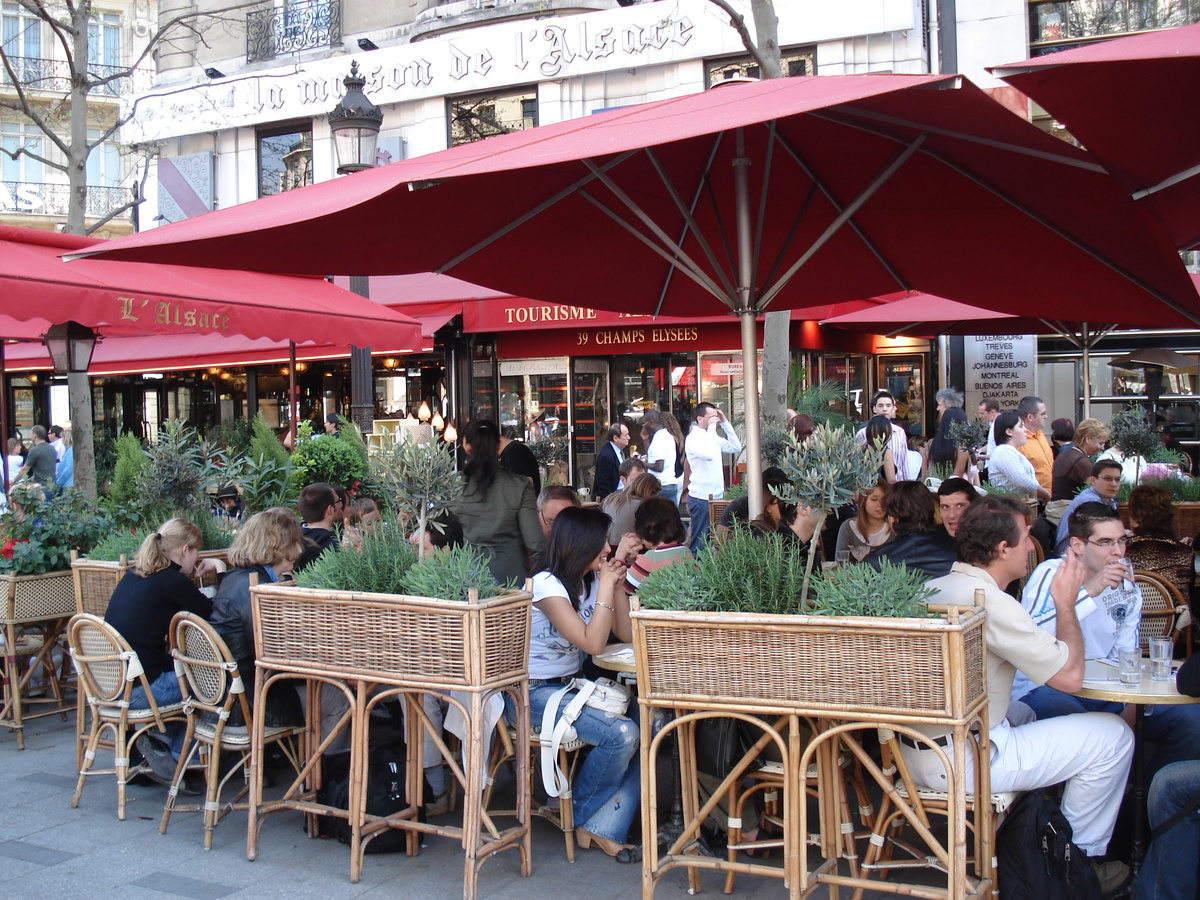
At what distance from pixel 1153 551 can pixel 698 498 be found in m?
4.94

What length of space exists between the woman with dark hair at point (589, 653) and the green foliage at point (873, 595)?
0.98 metres

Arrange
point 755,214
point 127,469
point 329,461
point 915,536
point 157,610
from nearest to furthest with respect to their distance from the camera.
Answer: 1. point 915,536
2. point 157,610
3. point 755,214
4. point 127,469
5. point 329,461

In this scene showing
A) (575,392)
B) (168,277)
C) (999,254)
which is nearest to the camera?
(999,254)

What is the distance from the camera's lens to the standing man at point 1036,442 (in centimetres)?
880

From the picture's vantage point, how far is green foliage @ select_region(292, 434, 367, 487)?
8648 millimetres

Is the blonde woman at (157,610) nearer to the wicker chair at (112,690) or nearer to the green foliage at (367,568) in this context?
the wicker chair at (112,690)

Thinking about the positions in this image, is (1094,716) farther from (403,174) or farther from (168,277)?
(168,277)

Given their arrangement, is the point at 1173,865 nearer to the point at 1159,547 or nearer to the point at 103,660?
the point at 1159,547

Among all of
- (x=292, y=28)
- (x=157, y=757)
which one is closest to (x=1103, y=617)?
(x=157, y=757)

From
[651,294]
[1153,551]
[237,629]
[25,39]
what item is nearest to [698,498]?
[651,294]

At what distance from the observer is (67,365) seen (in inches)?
291

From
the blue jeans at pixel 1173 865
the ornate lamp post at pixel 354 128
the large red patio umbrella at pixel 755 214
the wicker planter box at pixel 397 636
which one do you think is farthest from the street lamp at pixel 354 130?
the blue jeans at pixel 1173 865

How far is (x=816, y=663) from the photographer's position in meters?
3.23

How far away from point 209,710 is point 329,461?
4.34 metres
